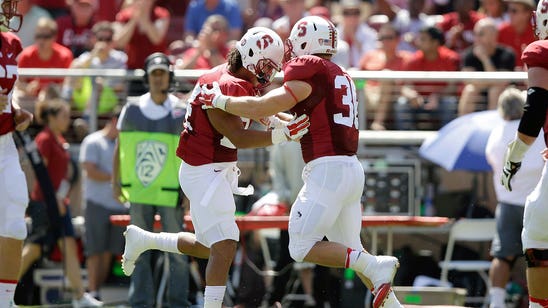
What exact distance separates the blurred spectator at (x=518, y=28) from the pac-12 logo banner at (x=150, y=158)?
4.66 metres

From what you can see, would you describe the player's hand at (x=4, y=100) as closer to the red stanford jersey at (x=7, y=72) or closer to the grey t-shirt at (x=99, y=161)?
the red stanford jersey at (x=7, y=72)

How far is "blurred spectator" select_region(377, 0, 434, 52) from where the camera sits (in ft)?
47.6

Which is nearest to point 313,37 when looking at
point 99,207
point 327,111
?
point 327,111

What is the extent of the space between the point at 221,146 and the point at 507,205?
331 cm

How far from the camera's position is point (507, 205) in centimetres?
1076

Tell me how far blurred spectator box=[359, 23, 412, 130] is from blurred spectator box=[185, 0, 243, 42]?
1662mm

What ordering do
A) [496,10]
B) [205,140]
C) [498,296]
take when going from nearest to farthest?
[205,140]
[498,296]
[496,10]

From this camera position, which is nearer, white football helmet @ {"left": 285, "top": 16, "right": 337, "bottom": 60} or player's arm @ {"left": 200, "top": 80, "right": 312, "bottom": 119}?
player's arm @ {"left": 200, "top": 80, "right": 312, "bottom": 119}

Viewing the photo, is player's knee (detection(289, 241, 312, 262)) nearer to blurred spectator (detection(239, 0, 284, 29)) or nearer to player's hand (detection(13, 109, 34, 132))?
player's hand (detection(13, 109, 34, 132))

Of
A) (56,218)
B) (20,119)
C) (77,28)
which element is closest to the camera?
(20,119)

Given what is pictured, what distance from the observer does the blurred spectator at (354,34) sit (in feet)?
45.8

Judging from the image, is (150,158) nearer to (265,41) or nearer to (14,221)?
(14,221)

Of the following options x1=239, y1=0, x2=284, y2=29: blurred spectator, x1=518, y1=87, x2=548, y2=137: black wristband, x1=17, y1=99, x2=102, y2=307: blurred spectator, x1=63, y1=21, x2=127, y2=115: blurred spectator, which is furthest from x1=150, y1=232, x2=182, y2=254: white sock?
x1=239, y1=0, x2=284, y2=29: blurred spectator

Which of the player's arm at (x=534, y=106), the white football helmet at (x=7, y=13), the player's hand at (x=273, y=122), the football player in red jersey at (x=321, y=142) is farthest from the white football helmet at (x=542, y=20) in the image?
the white football helmet at (x=7, y=13)
